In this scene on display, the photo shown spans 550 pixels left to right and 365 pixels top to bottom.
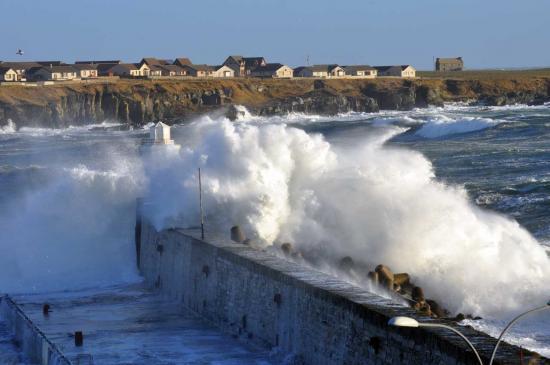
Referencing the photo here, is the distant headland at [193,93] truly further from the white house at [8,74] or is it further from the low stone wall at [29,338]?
the low stone wall at [29,338]

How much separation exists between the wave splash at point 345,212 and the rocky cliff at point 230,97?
218 ft

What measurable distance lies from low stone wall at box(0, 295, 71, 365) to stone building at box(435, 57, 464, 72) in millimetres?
153355

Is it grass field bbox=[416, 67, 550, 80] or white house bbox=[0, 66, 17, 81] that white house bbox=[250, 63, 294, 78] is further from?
white house bbox=[0, 66, 17, 81]

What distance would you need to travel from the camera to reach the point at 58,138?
74188mm

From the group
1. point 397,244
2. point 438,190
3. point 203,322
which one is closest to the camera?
point 203,322

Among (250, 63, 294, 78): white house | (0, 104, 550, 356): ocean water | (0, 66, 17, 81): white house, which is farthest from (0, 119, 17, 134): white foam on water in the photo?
(0, 104, 550, 356): ocean water

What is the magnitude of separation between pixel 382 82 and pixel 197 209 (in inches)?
3649

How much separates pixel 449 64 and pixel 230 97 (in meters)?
77.4

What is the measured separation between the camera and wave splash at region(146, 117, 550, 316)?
804 inches

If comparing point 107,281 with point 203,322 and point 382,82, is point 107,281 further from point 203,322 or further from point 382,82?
point 382,82

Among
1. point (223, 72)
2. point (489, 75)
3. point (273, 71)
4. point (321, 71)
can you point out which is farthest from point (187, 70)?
point (489, 75)

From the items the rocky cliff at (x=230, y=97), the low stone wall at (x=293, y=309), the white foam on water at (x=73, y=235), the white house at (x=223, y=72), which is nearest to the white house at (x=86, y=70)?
the rocky cliff at (x=230, y=97)

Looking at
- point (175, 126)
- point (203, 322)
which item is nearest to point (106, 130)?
point (175, 126)

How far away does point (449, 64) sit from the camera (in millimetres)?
171625
